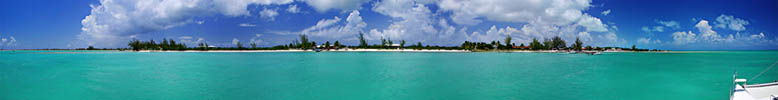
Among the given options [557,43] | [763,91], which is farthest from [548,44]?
[763,91]

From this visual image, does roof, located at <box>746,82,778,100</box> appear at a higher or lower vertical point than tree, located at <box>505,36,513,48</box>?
lower

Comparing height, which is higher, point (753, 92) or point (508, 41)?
point (508, 41)

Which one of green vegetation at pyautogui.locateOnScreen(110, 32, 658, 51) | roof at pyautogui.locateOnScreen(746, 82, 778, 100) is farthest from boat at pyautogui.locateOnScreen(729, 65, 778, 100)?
green vegetation at pyautogui.locateOnScreen(110, 32, 658, 51)

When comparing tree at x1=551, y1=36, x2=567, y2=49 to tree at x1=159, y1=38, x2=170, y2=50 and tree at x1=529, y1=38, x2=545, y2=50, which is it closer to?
tree at x1=529, y1=38, x2=545, y2=50

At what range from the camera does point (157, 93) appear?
44.7 ft

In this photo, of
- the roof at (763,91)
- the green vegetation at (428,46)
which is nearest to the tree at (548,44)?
the green vegetation at (428,46)

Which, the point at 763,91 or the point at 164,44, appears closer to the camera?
the point at 763,91

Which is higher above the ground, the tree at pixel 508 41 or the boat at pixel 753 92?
the tree at pixel 508 41

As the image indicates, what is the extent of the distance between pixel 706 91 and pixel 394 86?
13.0 m

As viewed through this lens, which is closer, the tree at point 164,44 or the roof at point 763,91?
the roof at point 763,91

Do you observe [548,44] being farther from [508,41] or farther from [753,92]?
[753,92]

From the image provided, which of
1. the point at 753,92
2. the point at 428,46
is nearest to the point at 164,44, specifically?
the point at 428,46

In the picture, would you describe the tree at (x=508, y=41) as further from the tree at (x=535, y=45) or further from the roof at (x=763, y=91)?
the roof at (x=763, y=91)

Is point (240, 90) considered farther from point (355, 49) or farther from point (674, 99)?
point (355, 49)
